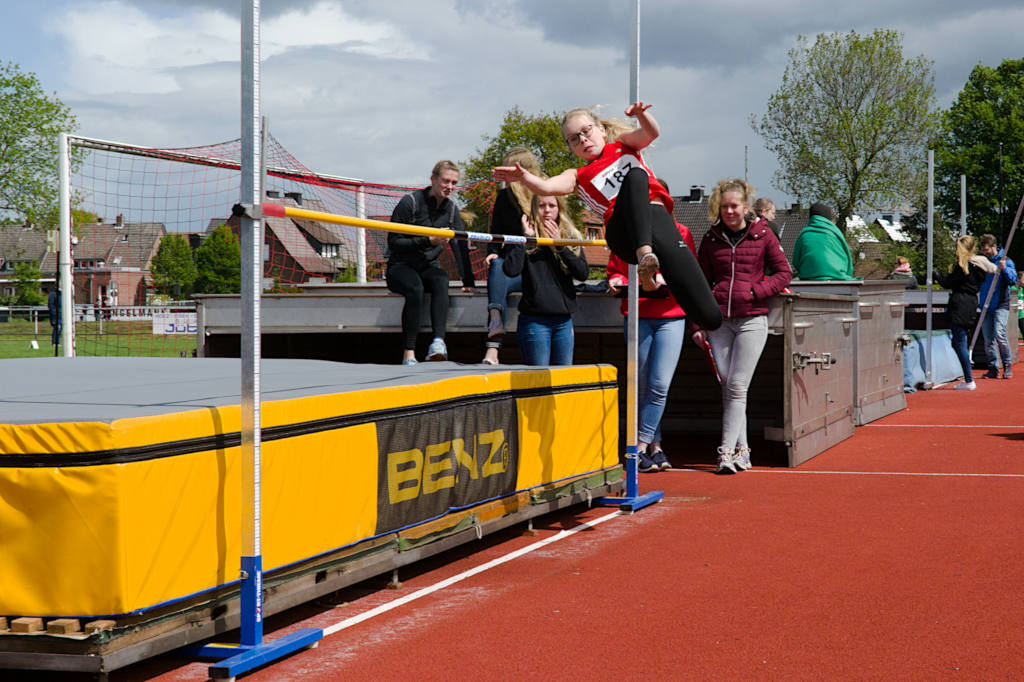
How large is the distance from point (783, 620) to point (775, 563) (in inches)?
44.6

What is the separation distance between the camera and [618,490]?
25.8ft

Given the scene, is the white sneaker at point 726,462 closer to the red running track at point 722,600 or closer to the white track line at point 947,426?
the red running track at point 722,600

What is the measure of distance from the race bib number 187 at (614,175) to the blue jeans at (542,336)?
1995mm

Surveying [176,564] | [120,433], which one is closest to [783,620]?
[176,564]

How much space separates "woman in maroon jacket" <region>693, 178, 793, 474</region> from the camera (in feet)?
29.0

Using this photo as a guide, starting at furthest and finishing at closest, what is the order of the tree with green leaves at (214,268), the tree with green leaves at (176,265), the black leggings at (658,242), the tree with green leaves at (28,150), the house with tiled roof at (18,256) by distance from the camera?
→ 1. the tree with green leaves at (214,268)
2. the house with tiled roof at (18,256)
3. the tree with green leaves at (176,265)
4. the tree with green leaves at (28,150)
5. the black leggings at (658,242)

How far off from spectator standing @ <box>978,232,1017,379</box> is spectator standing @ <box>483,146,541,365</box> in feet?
35.0

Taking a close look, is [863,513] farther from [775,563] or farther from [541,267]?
[541,267]

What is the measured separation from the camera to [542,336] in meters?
8.24

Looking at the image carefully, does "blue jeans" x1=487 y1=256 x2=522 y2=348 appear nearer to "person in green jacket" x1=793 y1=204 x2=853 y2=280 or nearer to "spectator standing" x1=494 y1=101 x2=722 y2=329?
"spectator standing" x1=494 y1=101 x2=722 y2=329

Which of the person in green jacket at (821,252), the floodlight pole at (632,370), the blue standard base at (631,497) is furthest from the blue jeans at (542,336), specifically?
the person in green jacket at (821,252)

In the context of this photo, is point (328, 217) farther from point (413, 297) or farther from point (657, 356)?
point (413, 297)

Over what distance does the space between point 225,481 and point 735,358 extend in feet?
18.6

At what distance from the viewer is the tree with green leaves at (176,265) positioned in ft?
295
